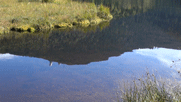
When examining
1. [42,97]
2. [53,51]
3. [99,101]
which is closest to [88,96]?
[99,101]

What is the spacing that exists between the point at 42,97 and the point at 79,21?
14.3 meters

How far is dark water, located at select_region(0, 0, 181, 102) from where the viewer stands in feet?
23.4

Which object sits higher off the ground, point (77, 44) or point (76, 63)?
point (77, 44)

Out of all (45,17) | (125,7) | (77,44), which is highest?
(125,7)

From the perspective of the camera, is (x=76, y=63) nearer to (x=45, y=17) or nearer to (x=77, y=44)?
(x=77, y=44)

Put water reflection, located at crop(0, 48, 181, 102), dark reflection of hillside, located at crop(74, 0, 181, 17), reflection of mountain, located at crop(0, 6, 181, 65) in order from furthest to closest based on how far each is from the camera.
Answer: dark reflection of hillside, located at crop(74, 0, 181, 17) < reflection of mountain, located at crop(0, 6, 181, 65) < water reflection, located at crop(0, 48, 181, 102)

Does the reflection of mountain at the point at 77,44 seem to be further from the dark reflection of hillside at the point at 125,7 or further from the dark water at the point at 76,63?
the dark reflection of hillside at the point at 125,7

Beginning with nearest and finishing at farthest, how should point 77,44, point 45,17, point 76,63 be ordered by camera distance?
point 76,63 < point 77,44 < point 45,17

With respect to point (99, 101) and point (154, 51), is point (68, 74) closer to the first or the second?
point (99, 101)

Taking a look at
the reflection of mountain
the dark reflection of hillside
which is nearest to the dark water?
the reflection of mountain

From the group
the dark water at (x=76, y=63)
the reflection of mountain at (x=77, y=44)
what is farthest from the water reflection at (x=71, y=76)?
the reflection of mountain at (x=77, y=44)

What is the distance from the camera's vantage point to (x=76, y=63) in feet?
33.9

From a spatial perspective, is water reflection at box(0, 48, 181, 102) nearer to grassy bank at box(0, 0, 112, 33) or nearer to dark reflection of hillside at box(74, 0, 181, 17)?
grassy bank at box(0, 0, 112, 33)

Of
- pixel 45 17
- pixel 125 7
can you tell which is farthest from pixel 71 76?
pixel 125 7
